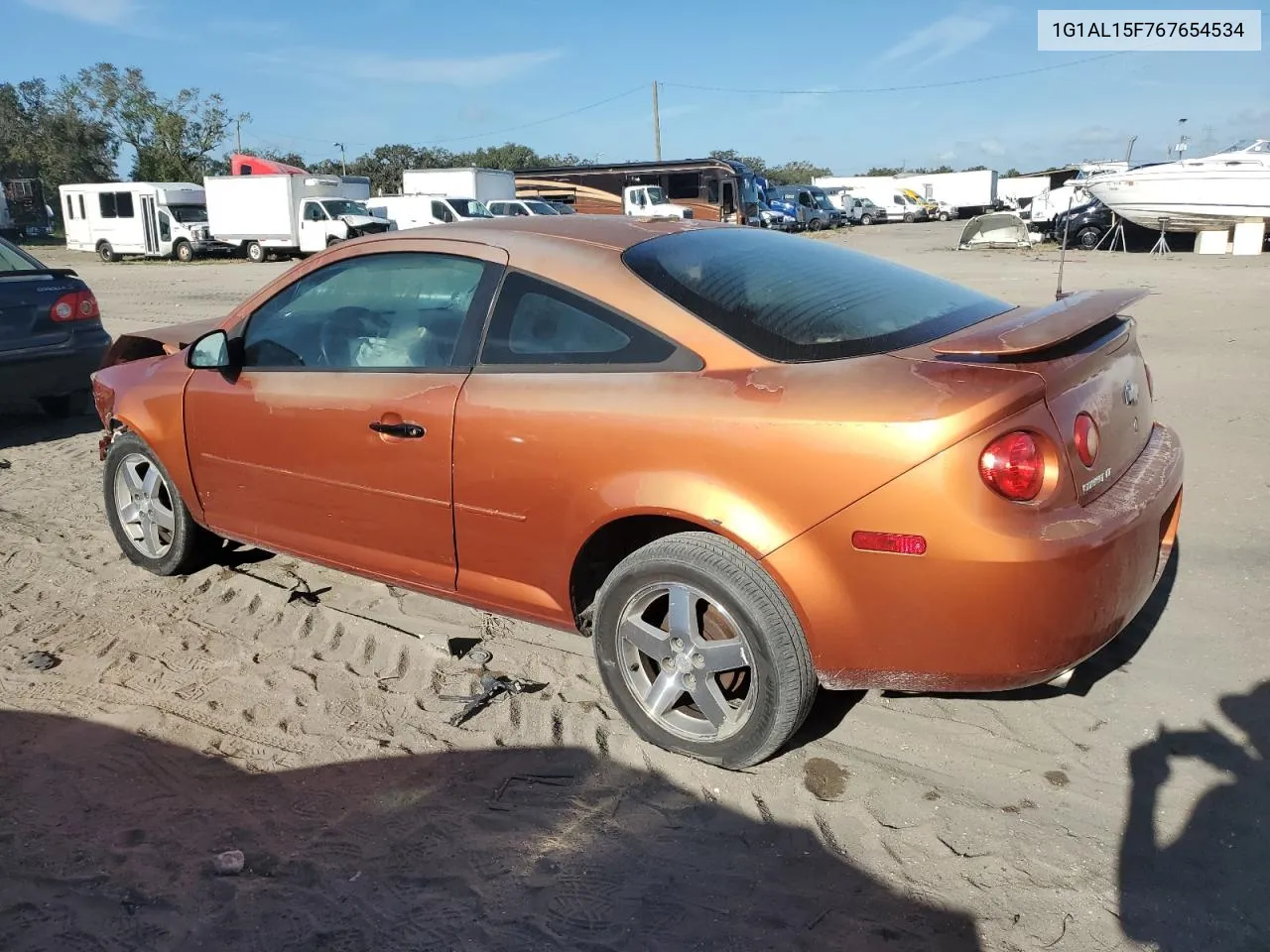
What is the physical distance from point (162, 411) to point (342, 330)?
106 cm

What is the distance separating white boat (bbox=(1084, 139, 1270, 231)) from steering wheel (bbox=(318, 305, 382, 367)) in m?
23.0

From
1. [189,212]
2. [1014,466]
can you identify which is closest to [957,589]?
[1014,466]

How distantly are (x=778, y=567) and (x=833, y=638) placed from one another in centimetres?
25

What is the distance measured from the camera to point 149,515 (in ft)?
15.3

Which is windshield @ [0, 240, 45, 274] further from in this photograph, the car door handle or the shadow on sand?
the car door handle

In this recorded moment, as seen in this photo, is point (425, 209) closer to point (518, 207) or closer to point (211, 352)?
point (518, 207)

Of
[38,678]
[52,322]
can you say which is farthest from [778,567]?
[52,322]

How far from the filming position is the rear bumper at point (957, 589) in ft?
8.13

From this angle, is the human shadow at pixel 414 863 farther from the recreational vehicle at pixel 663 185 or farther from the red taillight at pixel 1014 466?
the recreational vehicle at pixel 663 185

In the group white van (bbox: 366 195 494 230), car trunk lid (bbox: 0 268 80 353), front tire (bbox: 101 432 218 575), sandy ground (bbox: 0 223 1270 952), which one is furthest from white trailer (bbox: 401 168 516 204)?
sandy ground (bbox: 0 223 1270 952)

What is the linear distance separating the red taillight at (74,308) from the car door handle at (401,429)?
5.15 meters

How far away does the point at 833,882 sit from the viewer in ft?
8.20

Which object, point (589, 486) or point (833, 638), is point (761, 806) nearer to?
point (833, 638)

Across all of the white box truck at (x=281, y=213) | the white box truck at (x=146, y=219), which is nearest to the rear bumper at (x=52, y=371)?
the white box truck at (x=281, y=213)
